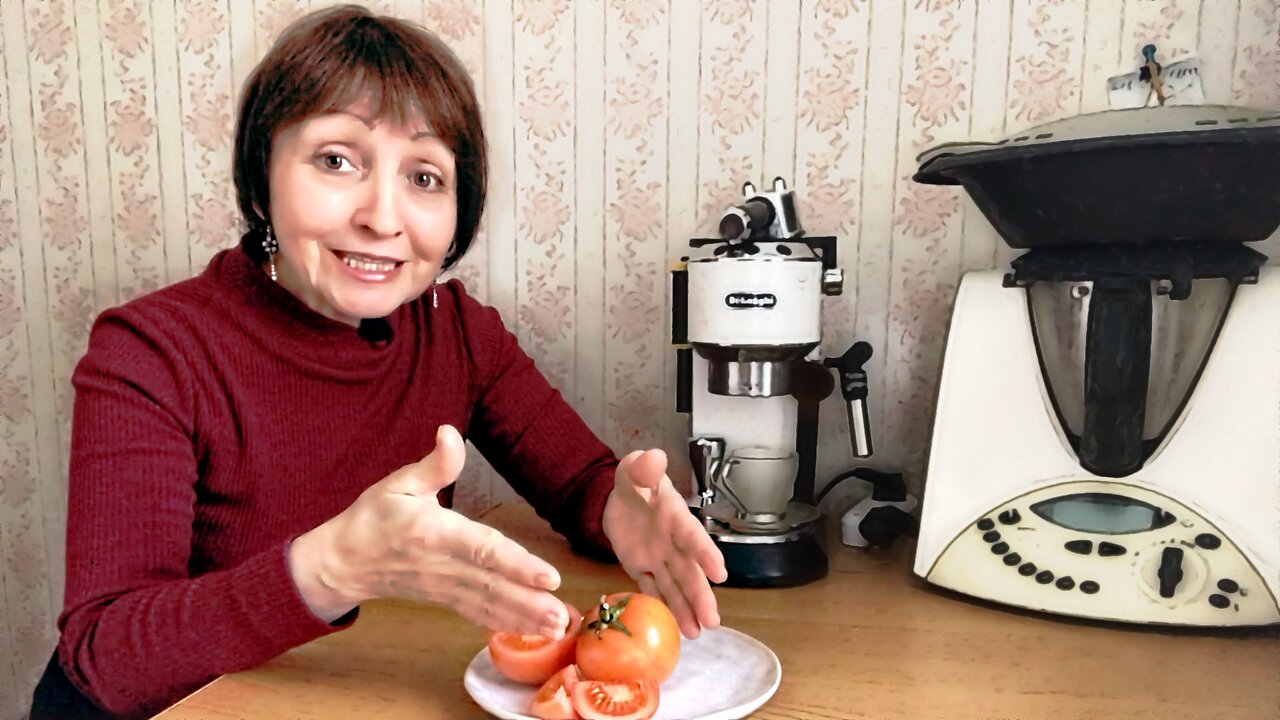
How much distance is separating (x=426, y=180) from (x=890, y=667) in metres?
0.68

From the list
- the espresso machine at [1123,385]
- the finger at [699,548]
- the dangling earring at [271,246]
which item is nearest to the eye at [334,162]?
the dangling earring at [271,246]

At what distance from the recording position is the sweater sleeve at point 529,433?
1.10 m

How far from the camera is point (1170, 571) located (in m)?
0.82

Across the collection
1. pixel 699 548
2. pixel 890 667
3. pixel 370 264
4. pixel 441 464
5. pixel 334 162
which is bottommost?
pixel 890 667

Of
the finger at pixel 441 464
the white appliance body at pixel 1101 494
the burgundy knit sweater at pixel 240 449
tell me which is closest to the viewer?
the finger at pixel 441 464

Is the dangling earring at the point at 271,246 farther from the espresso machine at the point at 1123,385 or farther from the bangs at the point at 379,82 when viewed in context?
the espresso machine at the point at 1123,385

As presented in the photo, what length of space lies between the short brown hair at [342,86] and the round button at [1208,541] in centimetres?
84

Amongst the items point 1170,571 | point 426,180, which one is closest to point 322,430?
point 426,180

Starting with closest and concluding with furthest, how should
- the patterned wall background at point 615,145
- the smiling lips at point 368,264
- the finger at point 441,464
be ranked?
the finger at point 441,464 < the smiling lips at point 368,264 < the patterned wall background at point 615,145

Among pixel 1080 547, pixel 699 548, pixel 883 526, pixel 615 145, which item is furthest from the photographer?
pixel 615 145

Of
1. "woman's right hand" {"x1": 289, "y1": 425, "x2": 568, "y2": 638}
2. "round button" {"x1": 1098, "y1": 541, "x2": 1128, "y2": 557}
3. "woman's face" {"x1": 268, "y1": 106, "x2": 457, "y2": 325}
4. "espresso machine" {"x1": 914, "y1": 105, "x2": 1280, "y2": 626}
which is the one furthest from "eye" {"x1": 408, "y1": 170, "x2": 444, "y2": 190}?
"round button" {"x1": 1098, "y1": 541, "x2": 1128, "y2": 557}

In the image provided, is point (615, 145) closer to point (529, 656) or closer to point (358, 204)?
point (358, 204)

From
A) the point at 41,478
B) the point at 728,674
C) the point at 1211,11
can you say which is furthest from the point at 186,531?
the point at 1211,11

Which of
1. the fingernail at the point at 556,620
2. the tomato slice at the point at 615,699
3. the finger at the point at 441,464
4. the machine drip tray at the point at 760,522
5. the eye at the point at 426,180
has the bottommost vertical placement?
the tomato slice at the point at 615,699
